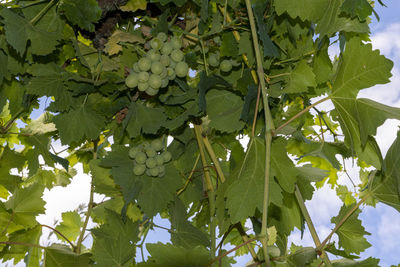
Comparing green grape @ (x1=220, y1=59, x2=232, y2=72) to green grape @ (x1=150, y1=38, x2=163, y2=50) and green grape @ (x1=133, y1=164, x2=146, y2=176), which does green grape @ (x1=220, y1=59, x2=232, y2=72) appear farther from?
green grape @ (x1=133, y1=164, x2=146, y2=176)

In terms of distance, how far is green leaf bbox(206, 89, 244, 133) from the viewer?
46.3 inches

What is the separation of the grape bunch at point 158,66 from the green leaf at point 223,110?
→ 131 millimetres

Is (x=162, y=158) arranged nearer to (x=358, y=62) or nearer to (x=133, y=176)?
(x=133, y=176)

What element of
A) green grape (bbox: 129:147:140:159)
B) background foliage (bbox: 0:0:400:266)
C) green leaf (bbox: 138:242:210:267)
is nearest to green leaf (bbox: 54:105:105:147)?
background foliage (bbox: 0:0:400:266)

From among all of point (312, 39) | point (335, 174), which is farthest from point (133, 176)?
point (335, 174)

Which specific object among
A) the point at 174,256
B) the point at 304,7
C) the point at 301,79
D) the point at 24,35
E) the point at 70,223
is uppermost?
the point at 24,35

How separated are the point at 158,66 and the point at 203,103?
144mm

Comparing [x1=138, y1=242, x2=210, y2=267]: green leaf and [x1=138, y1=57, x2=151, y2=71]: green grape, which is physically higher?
[x1=138, y1=57, x2=151, y2=71]: green grape

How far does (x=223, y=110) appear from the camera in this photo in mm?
1188

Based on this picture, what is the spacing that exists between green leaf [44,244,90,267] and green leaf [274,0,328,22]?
37.7 inches

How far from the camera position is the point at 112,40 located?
48.0 inches

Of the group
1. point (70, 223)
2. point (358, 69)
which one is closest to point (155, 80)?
point (358, 69)

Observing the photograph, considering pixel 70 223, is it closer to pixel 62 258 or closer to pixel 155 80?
pixel 62 258

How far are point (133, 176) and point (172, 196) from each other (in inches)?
5.1
